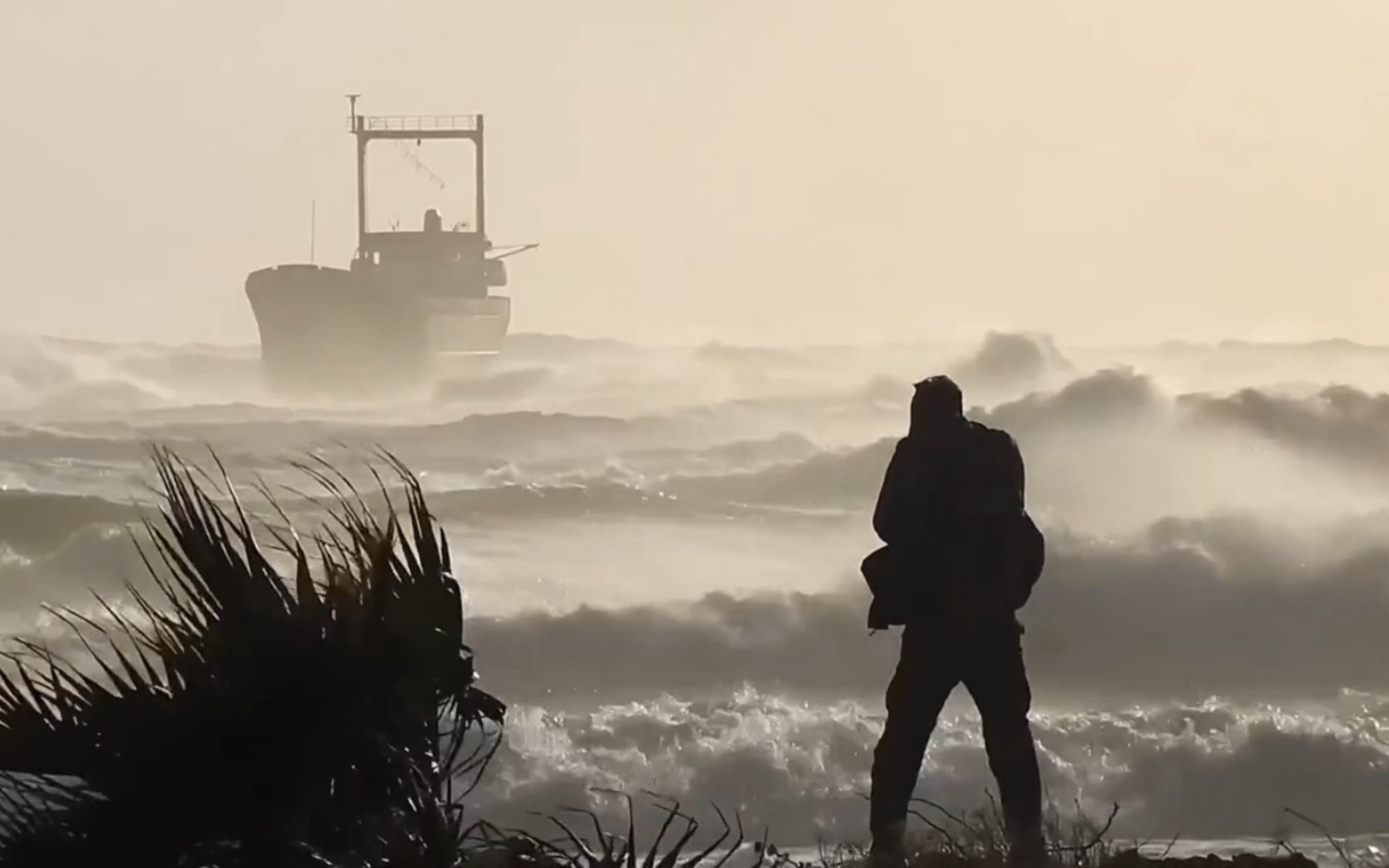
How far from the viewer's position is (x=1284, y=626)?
35.9 m

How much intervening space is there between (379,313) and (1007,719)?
64575mm

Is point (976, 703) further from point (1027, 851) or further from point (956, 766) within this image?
point (956, 766)

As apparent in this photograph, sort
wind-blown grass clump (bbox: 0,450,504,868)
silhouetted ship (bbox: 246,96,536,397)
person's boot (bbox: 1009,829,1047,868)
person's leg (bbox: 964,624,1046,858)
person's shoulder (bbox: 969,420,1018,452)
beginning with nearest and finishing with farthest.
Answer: wind-blown grass clump (bbox: 0,450,504,868) → person's boot (bbox: 1009,829,1047,868) → person's leg (bbox: 964,624,1046,858) → person's shoulder (bbox: 969,420,1018,452) → silhouetted ship (bbox: 246,96,536,397)

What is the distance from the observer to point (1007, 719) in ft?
22.7

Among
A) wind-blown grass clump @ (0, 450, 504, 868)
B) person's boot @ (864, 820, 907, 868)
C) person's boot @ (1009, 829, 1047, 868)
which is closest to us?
wind-blown grass clump @ (0, 450, 504, 868)

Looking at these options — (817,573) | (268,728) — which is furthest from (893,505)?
(817,573)

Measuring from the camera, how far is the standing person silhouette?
22.8 feet

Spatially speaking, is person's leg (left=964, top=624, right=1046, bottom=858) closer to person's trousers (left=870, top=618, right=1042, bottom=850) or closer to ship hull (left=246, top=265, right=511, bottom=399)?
person's trousers (left=870, top=618, right=1042, bottom=850)

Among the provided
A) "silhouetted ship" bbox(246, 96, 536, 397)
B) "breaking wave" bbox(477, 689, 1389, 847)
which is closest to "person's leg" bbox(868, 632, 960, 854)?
"breaking wave" bbox(477, 689, 1389, 847)

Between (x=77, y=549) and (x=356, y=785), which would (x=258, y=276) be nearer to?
(x=77, y=549)

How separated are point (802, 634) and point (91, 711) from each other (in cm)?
2926

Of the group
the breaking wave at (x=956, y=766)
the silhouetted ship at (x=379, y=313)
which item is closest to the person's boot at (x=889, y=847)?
the breaking wave at (x=956, y=766)

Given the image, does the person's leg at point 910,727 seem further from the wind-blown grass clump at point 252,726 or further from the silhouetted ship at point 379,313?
the silhouetted ship at point 379,313

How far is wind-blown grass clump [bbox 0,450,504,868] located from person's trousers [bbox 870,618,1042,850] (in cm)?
233
